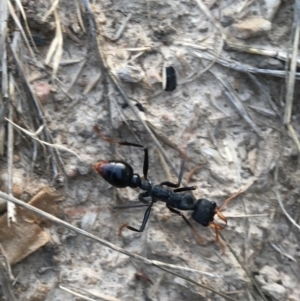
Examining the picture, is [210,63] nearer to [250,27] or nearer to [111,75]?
[250,27]

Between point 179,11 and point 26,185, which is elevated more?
point 179,11

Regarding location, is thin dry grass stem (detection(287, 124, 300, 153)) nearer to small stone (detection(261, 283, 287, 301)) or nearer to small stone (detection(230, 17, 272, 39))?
small stone (detection(230, 17, 272, 39))

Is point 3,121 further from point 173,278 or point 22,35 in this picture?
point 173,278

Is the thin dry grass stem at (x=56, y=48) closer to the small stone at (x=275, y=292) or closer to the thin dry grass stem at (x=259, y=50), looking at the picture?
the thin dry grass stem at (x=259, y=50)

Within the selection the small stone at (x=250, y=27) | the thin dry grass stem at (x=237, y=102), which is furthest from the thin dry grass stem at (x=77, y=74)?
the small stone at (x=250, y=27)

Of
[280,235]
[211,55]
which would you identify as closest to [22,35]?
[211,55]
